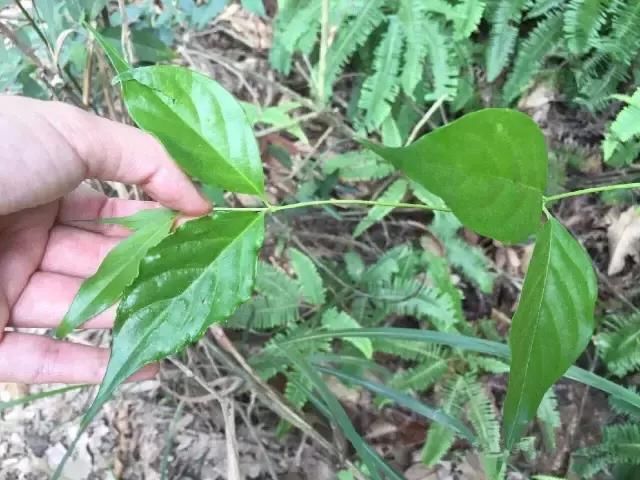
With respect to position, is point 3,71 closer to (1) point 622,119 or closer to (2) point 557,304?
(2) point 557,304

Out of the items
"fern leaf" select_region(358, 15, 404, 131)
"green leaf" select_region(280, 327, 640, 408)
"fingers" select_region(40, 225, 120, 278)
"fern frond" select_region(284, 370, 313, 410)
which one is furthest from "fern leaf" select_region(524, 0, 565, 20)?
"fingers" select_region(40, 225, 120, 278)

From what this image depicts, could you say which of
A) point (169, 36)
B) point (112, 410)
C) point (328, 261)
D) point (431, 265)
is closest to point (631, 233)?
point (431, 265)

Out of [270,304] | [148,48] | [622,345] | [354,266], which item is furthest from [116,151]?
[622,345]

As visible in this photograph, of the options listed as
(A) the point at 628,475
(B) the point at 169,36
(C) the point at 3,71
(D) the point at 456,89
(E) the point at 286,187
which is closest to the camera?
(C) the point at 3,71

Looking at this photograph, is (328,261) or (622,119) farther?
(328,261)

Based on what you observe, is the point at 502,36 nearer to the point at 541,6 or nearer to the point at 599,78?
the point at 541,6

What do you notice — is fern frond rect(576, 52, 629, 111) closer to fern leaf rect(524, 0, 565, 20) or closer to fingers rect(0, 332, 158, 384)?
fern leaf rect(524, 0, 565, 20)

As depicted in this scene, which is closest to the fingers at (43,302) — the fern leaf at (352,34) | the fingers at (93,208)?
the fingers at (93,208)
